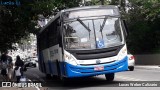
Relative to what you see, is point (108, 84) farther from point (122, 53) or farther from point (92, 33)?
point (92, 33)

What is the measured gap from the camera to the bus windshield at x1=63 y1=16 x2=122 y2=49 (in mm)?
15070

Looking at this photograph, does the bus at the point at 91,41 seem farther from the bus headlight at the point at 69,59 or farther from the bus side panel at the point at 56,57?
the bus side panel at the point at 56,57

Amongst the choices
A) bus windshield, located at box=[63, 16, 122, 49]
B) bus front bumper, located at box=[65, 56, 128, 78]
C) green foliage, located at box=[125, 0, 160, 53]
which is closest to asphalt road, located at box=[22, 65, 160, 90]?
bus front bumper, located at box=[65, 56, 128, 78]

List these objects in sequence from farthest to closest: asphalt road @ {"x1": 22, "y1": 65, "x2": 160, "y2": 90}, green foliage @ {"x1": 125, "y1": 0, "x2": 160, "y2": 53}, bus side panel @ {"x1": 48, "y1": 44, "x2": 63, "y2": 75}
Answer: green foliage @ {"x1": 125, "y1": 0, "x2": 160, "y2": 53} → bus side panel @ {"x1": 48, "y1": 44, "x2": 63, "y2": 75} → asphalt road @ {"x1": 22, "y1": 65, "x2": 160, "y2": 90}

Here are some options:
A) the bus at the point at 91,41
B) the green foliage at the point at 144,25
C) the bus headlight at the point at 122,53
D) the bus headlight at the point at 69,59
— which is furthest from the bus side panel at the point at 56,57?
the green foliage at the point at 144,25

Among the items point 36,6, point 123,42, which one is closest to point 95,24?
point 123,42

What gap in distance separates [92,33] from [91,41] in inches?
13.9

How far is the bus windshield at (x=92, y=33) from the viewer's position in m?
15.1

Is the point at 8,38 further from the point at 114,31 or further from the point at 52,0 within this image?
the point at 114,31

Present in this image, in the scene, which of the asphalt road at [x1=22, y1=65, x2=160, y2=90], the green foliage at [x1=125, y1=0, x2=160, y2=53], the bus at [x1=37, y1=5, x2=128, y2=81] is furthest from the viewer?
the green foliage at [x1=125, y1=0, x2=160, y2=53]

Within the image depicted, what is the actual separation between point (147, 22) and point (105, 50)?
76.1 feet

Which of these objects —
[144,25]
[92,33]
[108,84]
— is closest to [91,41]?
[92,33]

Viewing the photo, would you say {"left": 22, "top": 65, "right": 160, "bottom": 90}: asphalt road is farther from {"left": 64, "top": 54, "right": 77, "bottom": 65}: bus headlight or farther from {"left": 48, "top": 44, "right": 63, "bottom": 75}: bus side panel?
{"left": 64, "top": 54, "right": 77, "bottom": 65}: bus headlight

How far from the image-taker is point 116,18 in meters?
15.7
